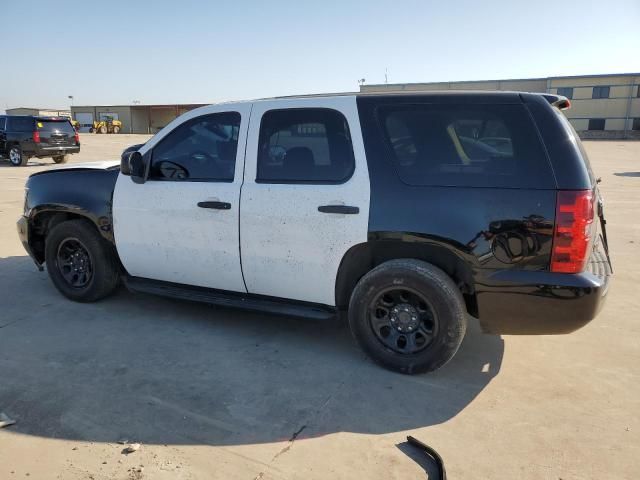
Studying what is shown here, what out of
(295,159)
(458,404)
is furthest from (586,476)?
(295,159)

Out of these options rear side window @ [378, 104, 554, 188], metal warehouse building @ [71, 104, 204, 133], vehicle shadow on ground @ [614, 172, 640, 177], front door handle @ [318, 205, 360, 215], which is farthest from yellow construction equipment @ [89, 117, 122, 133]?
rear side window @ [378, 104, 554, 188]

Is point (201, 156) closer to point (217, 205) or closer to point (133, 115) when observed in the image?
point (217, 205)

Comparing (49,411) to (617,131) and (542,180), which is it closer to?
(542,180)

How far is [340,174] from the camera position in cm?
352

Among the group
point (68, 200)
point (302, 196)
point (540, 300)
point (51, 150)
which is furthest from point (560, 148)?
point (51, 150)

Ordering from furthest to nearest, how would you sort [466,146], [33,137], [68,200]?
1. [33,137]
2. [68,200]
3. [466,146]

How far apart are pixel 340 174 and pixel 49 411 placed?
7.72 feet

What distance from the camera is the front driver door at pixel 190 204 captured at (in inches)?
153

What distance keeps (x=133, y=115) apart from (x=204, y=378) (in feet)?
228

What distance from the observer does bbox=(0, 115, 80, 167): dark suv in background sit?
18156mm

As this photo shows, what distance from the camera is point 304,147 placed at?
12.2 ft

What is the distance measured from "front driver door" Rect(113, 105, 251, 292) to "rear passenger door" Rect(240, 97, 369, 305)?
144mm

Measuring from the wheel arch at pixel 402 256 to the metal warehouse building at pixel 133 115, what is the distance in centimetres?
6218

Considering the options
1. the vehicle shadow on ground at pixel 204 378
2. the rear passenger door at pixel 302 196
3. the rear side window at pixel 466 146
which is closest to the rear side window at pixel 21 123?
the vehicle shadow on ground at pixel 204 378
